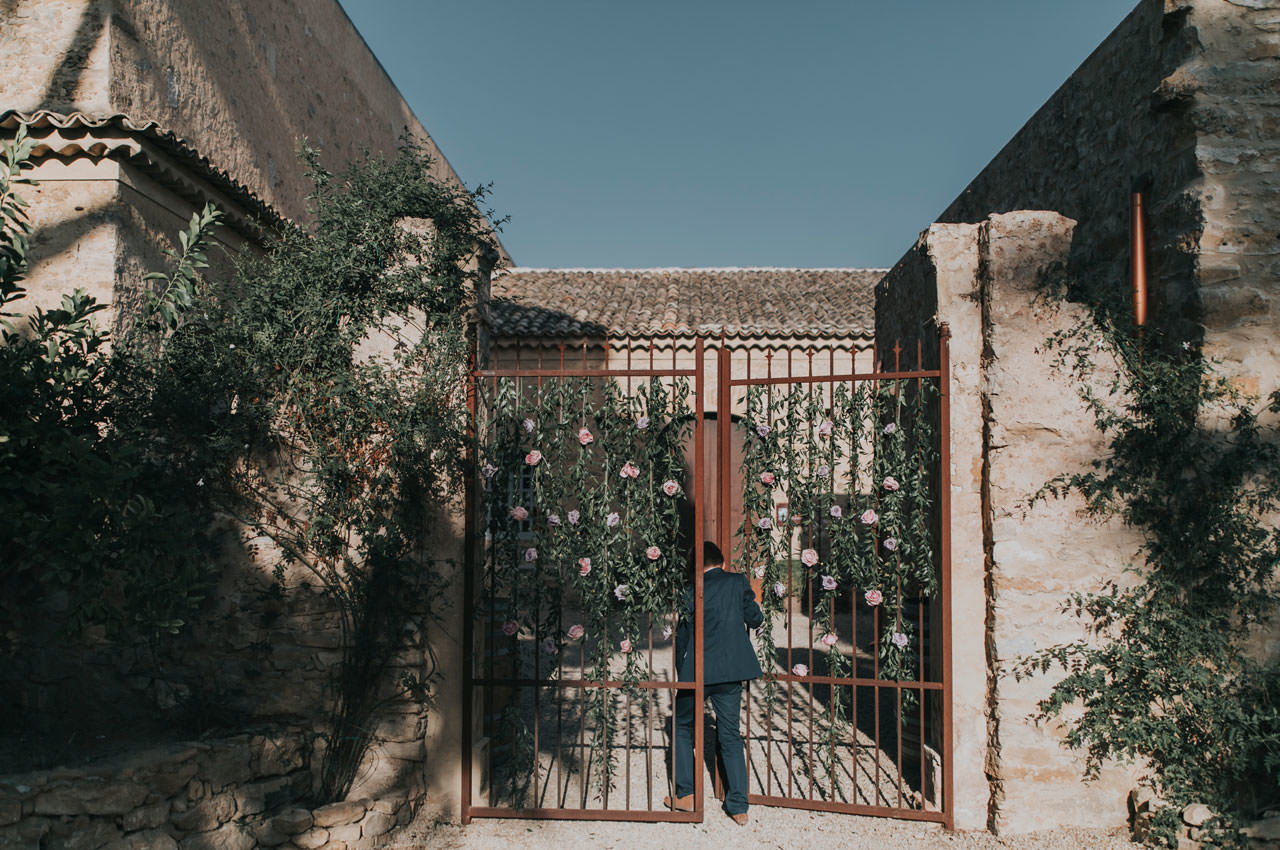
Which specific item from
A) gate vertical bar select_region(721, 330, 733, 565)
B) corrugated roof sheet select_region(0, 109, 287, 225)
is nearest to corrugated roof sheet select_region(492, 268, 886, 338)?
corrugated roof sheet select_region(0, 109, 287, 225)

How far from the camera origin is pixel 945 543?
4.68 metres

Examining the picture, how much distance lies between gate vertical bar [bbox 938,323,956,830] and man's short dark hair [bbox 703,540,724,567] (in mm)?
1280

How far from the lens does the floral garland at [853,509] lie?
15.6 ft

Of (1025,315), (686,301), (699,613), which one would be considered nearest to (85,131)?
(699,613)

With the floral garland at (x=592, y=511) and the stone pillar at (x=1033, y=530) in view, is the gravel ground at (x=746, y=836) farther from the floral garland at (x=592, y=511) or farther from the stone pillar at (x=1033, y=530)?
the floral garland at (x=592, y=511)

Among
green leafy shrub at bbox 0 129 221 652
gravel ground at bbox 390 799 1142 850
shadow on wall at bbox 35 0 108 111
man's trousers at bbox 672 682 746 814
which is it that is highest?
shadow on wall at bbox 35 0 108 111

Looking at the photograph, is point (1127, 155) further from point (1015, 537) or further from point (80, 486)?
point (80, 486)

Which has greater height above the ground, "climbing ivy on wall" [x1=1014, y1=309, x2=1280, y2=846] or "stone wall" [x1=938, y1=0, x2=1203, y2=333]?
"stone wall" [x1=938, y1=0, x2=1203, y2=333]

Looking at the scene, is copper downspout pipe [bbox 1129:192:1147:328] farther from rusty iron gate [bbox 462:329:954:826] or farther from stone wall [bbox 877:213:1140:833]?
rusty iron gate [bbox 462:329:954:826]

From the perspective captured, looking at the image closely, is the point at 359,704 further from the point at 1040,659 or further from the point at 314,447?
the point at 1040,659

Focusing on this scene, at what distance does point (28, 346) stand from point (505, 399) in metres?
2.35

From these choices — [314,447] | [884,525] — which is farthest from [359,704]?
[884,525]

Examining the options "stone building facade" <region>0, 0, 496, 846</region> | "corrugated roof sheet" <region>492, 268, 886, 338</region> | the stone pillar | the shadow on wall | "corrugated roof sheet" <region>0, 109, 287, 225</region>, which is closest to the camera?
"stone building facade" <region>0, 0, 496, 846</region>

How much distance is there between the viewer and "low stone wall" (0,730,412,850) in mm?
3473
